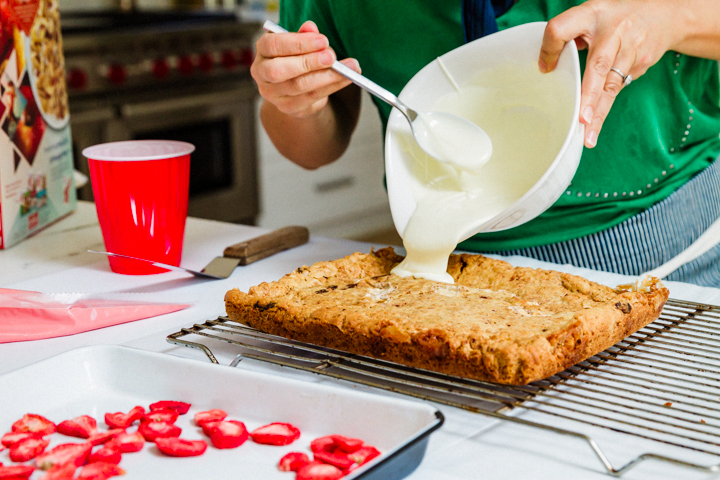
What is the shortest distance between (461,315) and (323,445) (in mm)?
234

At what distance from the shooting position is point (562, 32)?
834 mm

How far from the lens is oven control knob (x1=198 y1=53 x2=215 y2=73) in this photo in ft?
9.37

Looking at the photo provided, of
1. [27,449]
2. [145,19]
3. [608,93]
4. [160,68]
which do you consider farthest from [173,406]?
[145,19]

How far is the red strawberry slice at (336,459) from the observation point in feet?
1.87

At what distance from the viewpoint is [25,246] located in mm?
1257

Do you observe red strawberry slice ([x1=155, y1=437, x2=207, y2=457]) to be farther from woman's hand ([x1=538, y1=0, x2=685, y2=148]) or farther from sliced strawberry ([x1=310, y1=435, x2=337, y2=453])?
woman's hand ([x1=538, y1=0, x2=685, y2=148])

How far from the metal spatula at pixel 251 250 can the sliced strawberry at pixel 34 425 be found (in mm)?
384

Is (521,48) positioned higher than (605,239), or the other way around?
(521,48)

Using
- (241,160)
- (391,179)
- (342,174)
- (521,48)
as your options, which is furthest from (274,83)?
(342,174)

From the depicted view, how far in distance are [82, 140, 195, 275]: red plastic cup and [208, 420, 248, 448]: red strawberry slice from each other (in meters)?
0.52

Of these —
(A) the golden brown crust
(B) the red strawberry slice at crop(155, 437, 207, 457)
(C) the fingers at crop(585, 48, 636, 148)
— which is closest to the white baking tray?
(B) the red strawberry slice at crop(155, 437, 207, 457)

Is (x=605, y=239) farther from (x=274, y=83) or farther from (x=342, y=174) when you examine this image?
(x=342, y=174)

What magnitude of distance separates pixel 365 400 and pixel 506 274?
38 cm

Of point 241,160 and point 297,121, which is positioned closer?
point 297,121
